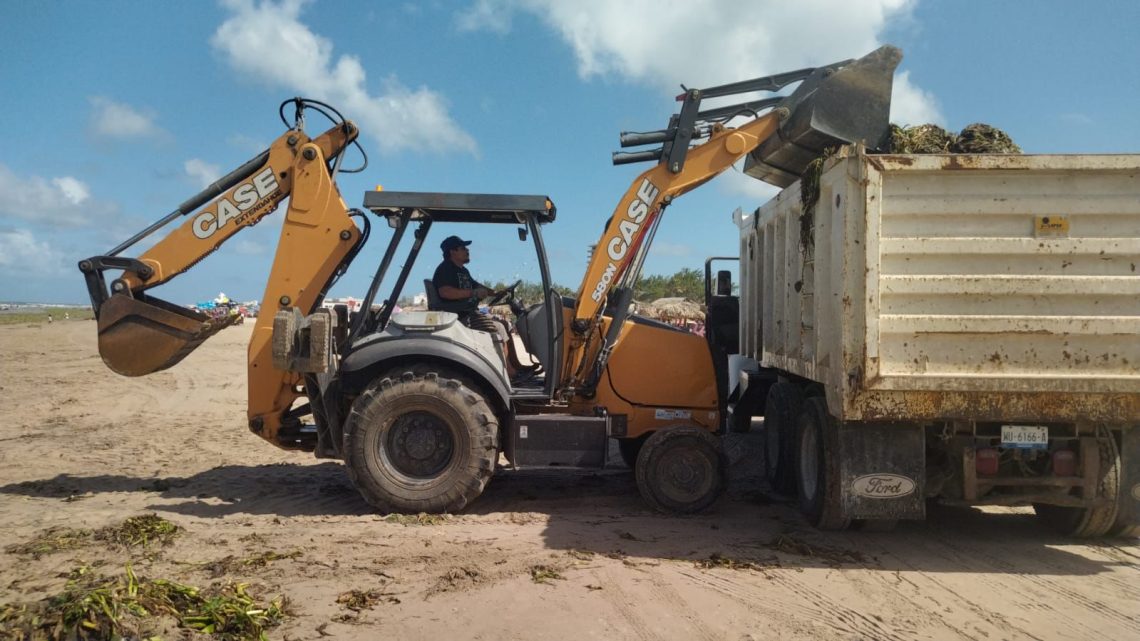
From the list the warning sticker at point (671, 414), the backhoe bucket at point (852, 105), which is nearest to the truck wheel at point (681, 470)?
the warning sticker at point (671, 414)

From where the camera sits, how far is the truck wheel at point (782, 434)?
253 inches

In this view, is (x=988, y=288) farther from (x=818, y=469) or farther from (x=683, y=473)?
(x=683, y=473)

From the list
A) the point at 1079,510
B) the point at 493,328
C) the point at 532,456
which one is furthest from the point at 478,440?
the point at 1079,510

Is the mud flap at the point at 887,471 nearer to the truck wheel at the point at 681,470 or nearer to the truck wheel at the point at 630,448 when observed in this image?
the truck wheel at the point at 681,470

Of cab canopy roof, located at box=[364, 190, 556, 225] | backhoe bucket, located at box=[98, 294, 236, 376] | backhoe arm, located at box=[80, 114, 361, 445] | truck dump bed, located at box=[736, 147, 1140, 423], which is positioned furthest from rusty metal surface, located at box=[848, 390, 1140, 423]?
backhoe bucket, located at box=[98, 294, 236, 376]

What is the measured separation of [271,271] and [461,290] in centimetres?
160

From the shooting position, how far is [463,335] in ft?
19.8

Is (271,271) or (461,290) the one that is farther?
(461,290)

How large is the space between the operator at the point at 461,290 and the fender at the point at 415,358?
59 cm

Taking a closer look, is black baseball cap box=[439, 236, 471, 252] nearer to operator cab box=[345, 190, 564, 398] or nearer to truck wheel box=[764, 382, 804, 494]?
operator cab box=[345, 190, 564, 398]

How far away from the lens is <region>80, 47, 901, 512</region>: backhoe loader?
227 inches

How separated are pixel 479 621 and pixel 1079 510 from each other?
431cm

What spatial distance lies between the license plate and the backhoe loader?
6.61 feet

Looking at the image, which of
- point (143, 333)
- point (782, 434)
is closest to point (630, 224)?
point (782, 434)
